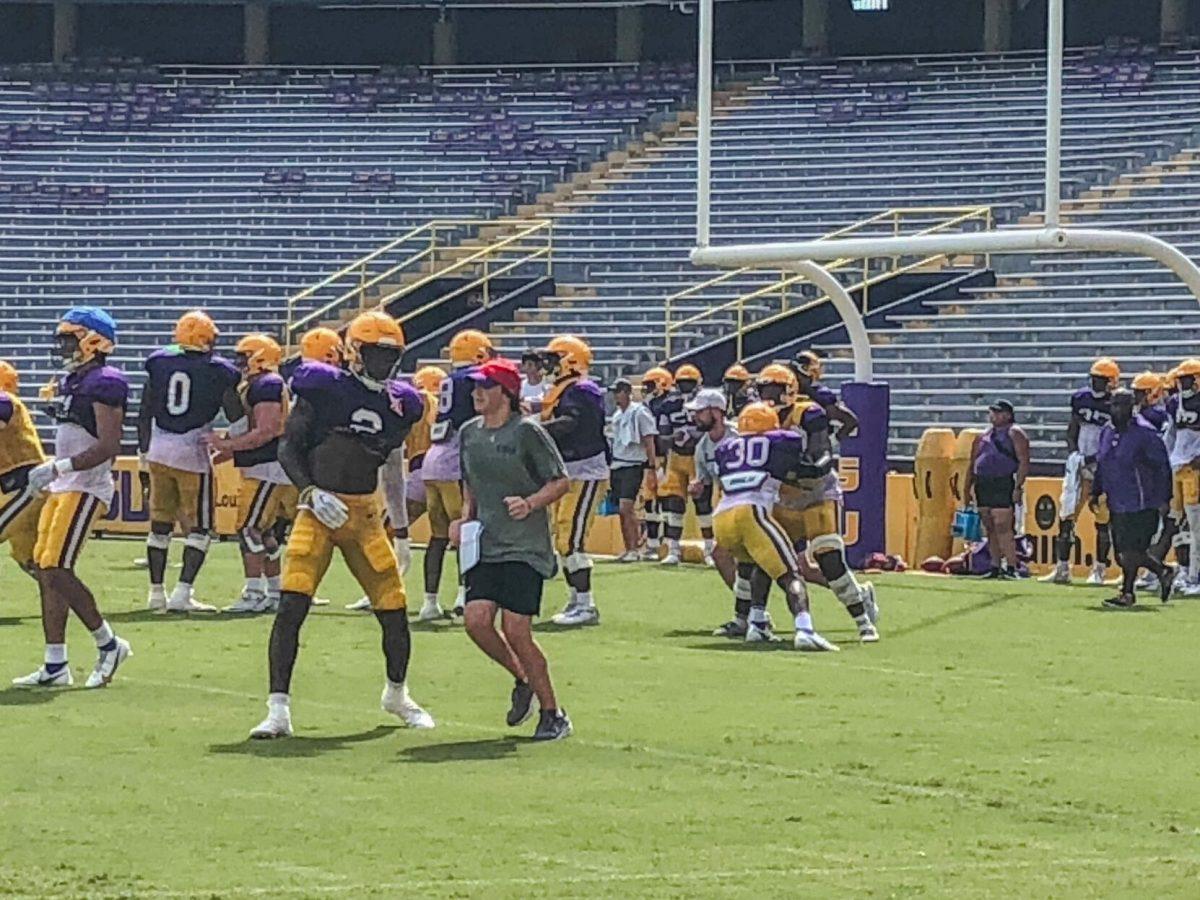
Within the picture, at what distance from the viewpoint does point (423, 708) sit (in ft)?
37.0

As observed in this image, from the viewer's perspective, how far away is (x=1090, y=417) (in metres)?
19.9

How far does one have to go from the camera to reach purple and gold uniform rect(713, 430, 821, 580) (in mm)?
13945

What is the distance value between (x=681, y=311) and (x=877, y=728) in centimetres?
1885

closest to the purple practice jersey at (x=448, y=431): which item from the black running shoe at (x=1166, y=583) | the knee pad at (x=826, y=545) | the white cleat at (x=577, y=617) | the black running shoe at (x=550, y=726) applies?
the white cleat at (x=577, y=617)

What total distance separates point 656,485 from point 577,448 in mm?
6774

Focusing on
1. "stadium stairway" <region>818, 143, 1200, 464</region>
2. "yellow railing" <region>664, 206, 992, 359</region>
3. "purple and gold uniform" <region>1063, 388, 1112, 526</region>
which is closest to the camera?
"purple and gold uniform" <region>1063, 388, 1112, 526</region>

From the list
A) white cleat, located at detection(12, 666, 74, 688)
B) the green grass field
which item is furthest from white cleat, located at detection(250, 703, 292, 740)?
white cleat, located at detection(12, 666, 74, 688)

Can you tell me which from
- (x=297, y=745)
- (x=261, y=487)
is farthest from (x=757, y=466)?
(x=297, y=745)

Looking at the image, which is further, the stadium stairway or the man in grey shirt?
the stadium stairway

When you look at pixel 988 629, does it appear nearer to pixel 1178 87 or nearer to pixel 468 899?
pixel 468 899

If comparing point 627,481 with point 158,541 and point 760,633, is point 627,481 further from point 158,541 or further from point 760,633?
point 760,633

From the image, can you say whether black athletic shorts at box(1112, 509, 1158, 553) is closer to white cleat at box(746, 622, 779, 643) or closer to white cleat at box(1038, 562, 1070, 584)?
white cleat at box(1038, 562, 1070, 584)

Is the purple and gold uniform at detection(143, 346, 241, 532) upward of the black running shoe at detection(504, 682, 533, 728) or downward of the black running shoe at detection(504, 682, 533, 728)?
upward

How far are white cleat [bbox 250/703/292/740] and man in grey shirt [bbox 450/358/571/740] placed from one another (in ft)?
2.70
